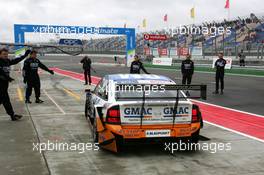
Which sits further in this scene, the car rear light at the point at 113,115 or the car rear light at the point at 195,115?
the car rear light at the point at 195,115

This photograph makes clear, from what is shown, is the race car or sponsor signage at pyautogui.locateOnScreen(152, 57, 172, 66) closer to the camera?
the race car

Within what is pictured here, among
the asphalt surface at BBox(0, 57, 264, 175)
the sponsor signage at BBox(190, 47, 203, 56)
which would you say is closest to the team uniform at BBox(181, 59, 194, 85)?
the asphalt surface at BBox(0, 57, 264, 175)

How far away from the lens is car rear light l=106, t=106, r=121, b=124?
19.8 ft

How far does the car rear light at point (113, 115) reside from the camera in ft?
19.8

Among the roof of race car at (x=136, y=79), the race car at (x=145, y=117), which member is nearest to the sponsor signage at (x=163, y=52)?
the roof of race car at (x=136, y=79)

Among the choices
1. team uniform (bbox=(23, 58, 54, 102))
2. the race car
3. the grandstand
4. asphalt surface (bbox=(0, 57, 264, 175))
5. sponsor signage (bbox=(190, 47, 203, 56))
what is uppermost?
the grandstand

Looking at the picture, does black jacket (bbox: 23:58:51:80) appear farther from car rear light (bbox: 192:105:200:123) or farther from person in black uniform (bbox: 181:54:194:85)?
car rear light (bbox: 192:105:200:123)

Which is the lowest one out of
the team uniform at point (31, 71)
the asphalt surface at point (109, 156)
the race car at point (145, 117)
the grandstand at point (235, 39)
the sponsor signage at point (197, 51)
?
the asphalt surface at point (109, 156)

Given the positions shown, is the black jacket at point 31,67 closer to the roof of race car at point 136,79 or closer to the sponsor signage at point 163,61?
the roof of race car at point 136,79

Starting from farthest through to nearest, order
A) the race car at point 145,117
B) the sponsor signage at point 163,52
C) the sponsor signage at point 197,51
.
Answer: the sponsor signage at point 163,52 < the sponsor signage at point 197,51 < the race car at point 145,117

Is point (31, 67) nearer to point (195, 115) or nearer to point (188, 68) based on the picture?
point (188, 68)

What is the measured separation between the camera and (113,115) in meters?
6.05

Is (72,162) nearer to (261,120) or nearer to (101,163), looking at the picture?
(101,163)

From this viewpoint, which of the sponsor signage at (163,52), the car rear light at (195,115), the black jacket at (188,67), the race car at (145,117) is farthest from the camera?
the sponsor signage at (163,52)
